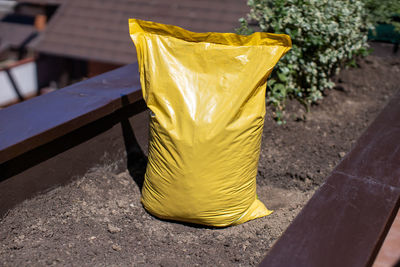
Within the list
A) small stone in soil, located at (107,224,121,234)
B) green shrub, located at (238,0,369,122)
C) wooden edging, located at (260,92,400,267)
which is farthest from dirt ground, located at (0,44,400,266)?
green shrub, located at (238,0,369,122)

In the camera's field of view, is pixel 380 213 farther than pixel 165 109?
No

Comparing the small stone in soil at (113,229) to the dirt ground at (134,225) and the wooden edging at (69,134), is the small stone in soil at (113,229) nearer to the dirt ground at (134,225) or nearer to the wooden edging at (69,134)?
the dirt ground at (134,225)

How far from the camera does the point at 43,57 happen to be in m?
11.6

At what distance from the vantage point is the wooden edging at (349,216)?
155 cm

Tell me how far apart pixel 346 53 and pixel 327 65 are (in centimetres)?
44

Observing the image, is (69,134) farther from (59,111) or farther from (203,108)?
(203,108)

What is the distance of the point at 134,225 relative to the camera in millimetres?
2250

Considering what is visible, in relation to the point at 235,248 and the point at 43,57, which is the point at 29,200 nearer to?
the point at 235,248

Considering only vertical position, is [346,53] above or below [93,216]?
above

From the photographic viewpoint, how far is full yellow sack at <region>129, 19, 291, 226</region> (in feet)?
6.36

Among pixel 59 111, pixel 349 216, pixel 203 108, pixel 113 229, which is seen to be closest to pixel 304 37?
pixel 203 108

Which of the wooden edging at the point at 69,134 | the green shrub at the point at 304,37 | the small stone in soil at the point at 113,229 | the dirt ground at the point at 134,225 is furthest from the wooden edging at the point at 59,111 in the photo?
the green shrub at the point at 304,37

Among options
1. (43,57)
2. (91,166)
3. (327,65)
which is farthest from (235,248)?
(43,57)

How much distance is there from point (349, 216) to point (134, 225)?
116 centimetres
